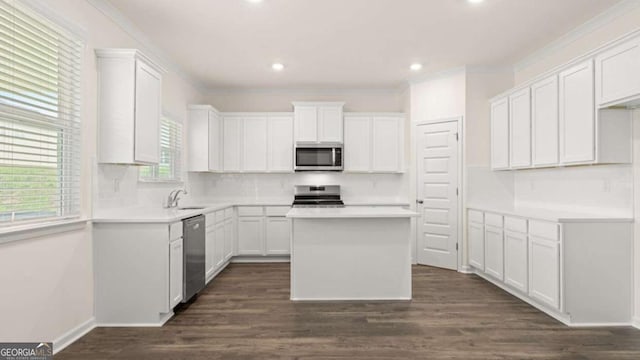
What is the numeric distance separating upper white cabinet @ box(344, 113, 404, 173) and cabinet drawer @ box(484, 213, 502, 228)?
177cm

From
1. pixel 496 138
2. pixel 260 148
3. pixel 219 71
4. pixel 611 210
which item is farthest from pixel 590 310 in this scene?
pixel 219 71

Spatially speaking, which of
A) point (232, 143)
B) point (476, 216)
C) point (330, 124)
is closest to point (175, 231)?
point (232, 143)

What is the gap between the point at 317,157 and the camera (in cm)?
568

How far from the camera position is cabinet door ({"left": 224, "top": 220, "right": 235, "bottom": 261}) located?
5035 millimetres

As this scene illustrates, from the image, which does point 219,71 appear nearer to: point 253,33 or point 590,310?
point 253,33

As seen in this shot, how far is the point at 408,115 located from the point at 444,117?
27.2 inches

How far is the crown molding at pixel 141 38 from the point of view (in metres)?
3.12

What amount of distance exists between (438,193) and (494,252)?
127 cm

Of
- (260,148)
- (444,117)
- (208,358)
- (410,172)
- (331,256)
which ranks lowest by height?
(208,358)

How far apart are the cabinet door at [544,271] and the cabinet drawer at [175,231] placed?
11.2ft

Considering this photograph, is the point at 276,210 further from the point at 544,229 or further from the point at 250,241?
the point at 544,229

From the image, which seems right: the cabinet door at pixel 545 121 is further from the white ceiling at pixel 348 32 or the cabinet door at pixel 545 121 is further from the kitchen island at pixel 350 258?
the kitchen island at pixel 350 258

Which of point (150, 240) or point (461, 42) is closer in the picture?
point (150, 240)

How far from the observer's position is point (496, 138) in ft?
15.3
